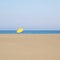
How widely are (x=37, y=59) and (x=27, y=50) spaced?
183 millimetres

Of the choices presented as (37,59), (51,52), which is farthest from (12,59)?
(51,52)

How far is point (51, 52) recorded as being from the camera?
94 cm

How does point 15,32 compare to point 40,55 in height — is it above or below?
above

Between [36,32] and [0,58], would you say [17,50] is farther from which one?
[36,32]

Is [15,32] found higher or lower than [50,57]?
higher

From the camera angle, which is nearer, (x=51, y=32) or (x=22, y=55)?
(x=22, y=55)

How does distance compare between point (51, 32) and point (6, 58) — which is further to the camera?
point (51, 32)

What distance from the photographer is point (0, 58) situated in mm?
817

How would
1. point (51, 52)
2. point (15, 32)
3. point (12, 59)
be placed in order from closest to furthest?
point (12, 59), point (51, 52), point (15, 32)

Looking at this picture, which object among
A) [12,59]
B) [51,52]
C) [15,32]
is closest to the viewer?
[12,59]

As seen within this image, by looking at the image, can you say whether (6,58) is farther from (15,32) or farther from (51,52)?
(15,32)

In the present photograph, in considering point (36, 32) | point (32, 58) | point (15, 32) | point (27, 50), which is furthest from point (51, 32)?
point (32, 58)

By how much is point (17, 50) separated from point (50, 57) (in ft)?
0.84

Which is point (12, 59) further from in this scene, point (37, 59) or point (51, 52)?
point (51, 52)
